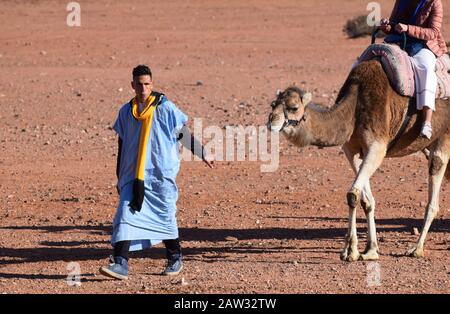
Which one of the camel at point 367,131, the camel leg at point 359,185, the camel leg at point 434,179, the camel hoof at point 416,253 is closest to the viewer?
the camel at point 367,131

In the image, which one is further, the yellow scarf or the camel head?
the camel head

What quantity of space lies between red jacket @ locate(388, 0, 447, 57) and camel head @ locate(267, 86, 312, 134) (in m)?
1.39

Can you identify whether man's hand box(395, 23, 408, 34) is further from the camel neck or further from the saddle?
the camel neck

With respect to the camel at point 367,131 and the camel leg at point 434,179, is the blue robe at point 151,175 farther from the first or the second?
the camel leg at point 434,179

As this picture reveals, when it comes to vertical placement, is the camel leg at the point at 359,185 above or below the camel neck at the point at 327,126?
below

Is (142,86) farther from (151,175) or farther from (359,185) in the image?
(359,185)

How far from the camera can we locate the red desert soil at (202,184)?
9469 mm

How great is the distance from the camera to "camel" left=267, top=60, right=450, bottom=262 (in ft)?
31.7

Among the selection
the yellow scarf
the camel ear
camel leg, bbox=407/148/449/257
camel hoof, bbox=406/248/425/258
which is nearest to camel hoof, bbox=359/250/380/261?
camel hoof, bbox=406/248/425/258

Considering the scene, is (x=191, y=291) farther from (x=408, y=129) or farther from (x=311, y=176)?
(x=311, y=176)

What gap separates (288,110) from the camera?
30.6 ft

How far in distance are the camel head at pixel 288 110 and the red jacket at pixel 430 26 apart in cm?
139

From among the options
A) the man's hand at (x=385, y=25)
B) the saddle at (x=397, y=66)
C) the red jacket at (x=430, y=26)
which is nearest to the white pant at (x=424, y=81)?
the saddle at (x=397, y=66)

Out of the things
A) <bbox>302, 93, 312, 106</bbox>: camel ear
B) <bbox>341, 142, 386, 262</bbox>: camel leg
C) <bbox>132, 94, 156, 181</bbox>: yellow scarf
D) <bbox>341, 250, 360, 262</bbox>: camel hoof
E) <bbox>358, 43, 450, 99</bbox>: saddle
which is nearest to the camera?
<bbox>132, 94, 156, 181</bbox>: yellow scarf
